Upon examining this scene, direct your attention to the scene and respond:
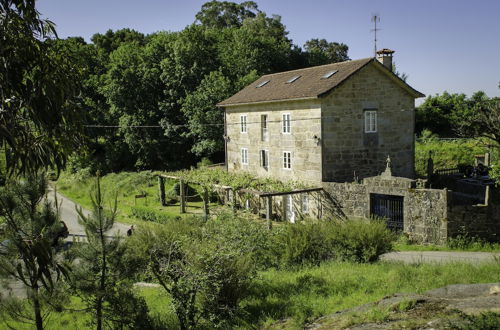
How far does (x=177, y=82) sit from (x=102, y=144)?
10989 mm

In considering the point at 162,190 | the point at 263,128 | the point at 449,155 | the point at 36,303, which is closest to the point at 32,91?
the point at 36,303

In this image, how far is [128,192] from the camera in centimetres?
3509

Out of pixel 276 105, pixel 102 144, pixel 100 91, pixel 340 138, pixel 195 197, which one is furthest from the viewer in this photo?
pixel 102 144

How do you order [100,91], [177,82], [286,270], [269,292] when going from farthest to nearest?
[100,91]
[177,82]
[286,270]
[269,292]

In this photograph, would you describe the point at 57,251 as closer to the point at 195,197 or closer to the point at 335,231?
the point at 335,231

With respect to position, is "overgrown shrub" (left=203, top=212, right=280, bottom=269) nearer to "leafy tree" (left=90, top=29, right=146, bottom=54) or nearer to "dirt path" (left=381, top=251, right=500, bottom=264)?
"dirt path" (left=381, top=251, right=500, bottom=264)

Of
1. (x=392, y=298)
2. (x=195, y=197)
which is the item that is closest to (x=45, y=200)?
(x=392, y=298)

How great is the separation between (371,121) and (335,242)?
11.6 m

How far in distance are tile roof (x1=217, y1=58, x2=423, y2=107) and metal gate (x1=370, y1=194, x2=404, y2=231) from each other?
5.81 meters

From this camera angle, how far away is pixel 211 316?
351 inches

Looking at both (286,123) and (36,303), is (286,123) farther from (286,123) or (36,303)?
(36,303)

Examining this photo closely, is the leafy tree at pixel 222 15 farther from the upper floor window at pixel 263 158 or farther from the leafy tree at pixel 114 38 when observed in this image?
the upper floor window at pixel 263 158

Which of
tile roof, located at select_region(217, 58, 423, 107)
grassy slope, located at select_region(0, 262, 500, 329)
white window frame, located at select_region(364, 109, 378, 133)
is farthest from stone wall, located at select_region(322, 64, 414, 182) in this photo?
grassy slope, located at select_region(0, 262, 500, 329)

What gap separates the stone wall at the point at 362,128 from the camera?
22.4 meters
